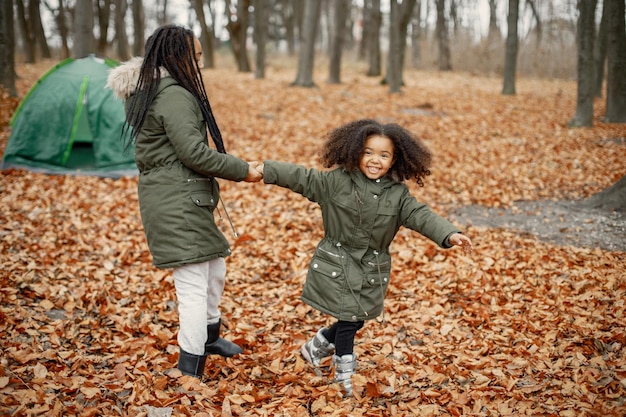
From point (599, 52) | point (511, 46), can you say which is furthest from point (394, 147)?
point (511, 46)

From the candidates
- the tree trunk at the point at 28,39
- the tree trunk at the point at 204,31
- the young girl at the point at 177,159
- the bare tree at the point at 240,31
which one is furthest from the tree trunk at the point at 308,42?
the young girl at the point at 177,159

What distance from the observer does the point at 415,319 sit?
4465 mm

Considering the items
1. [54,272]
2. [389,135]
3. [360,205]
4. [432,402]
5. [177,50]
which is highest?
[177,50]

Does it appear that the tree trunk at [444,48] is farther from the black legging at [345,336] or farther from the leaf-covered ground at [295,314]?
the black legging at [345,336]

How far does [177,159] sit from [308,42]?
13.1m

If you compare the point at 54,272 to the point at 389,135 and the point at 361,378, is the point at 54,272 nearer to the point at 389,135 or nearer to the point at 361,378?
the point at 361,378

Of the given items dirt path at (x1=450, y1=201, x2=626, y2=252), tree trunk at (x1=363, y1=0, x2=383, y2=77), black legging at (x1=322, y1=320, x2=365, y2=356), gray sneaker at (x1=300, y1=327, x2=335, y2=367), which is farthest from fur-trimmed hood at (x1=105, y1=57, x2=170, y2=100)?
tree trunk at (x1=363, y1=0, x2=383, y2=77)

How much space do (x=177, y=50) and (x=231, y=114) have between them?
9.26 metres

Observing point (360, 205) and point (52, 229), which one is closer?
point (360, 205)

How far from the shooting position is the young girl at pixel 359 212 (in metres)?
3.25

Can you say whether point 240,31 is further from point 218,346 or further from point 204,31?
point 218,346

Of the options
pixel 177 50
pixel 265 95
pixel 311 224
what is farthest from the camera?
pixel 265 95

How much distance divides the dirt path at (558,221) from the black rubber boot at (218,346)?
3.67 m

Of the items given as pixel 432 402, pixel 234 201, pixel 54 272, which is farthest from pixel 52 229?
pixel 432 402
